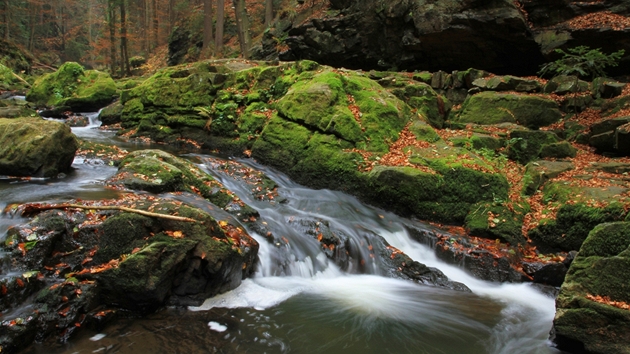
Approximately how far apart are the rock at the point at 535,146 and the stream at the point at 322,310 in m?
Result: 4.75

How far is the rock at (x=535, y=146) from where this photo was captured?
35.6ft

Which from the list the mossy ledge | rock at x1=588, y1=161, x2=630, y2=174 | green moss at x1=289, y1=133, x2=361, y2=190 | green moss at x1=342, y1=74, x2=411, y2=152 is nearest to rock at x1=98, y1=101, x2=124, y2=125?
the mossy ledge

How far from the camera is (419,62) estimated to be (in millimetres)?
17906

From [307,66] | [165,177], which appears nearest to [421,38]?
[307,66]

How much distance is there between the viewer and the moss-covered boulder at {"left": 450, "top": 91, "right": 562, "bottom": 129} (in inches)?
518

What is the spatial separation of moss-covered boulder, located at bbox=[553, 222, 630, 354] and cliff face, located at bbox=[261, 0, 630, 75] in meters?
12.5

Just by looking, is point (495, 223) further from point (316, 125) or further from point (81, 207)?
point (81, 207)

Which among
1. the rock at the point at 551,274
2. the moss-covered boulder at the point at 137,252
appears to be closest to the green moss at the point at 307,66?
the moss-covered boulder at the point at 137,252

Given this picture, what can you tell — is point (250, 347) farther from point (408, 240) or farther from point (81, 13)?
point (81, 13)

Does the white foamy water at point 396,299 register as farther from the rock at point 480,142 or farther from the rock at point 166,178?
the rock at point 480,142

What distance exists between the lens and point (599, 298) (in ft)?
15.6

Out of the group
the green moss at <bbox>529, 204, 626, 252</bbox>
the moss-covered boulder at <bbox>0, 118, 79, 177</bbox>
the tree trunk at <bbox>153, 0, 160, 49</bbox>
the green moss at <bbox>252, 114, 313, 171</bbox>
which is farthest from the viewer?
the tree trunk at <bbox>153, 0, 160, 49</bbox>

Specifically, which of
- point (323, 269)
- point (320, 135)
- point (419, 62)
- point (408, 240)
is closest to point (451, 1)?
point (419, 62)

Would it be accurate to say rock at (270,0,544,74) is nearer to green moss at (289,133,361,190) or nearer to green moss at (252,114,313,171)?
green moss at (252,114,313,171)
